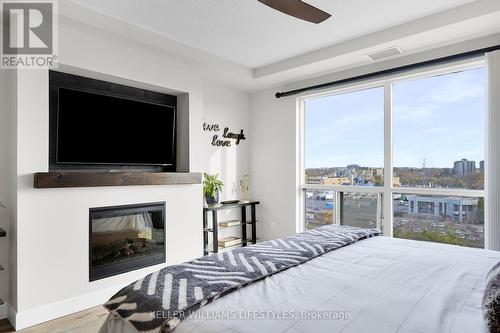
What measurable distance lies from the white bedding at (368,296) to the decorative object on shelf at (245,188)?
115 inches

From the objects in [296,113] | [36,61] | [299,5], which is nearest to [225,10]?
[299,5]

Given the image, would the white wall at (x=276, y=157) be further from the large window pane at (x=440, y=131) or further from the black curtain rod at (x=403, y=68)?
the large window pane at (x=440, y=131)

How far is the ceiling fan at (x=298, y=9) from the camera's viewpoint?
1851 millimetres

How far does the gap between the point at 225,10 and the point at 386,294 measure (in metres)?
2.39

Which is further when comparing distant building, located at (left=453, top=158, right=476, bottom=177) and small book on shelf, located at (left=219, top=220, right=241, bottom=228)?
small book on shelf, located at (left=219, top=220, right=241, bottom=228)

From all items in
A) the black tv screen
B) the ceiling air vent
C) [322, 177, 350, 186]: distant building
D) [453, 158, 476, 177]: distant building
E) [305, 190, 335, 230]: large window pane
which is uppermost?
the ceiling air vent

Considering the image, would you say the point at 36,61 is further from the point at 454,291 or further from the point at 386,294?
the point at 454,291

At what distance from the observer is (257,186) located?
4.84 meters

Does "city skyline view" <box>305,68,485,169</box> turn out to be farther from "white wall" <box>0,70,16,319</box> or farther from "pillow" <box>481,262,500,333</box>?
"white wall" <box>0,70,16,319</box>

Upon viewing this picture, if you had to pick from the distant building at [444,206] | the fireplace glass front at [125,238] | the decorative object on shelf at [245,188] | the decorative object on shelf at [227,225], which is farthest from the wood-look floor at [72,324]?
the distant building at [444,206]

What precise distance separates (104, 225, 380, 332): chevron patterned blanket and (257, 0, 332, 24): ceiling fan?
4.82ft

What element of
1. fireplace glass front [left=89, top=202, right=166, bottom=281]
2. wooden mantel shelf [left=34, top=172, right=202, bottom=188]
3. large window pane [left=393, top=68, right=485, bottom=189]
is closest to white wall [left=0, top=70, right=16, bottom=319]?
wooden mantel shelf [left=34, top=172, right=202, bottom=188]

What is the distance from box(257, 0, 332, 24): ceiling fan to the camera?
6.07ft

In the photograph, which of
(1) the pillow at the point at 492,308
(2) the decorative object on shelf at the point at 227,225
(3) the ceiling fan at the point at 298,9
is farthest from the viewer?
(2) the decorative object on shelf at the point at 227,225
